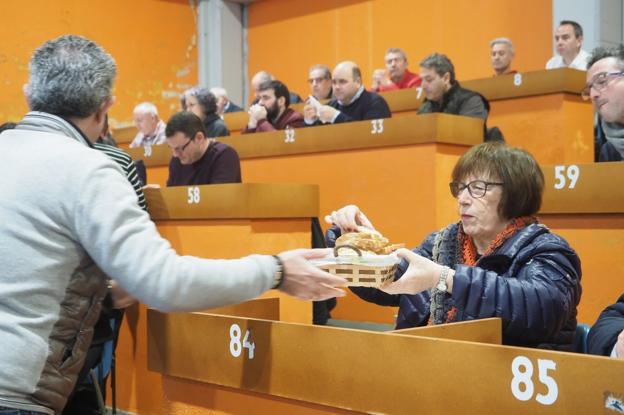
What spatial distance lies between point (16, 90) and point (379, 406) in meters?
8.24

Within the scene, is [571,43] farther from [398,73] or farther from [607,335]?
[607,335]

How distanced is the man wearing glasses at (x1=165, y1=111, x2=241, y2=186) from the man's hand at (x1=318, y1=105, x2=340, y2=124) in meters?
0.89

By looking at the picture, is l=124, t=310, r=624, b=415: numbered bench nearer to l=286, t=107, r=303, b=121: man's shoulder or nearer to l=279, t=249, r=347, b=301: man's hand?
l=279, t=249, r=347, b=301: man's hand

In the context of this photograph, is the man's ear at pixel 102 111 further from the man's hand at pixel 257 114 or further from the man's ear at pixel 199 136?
the man's hand at pixel 257 114

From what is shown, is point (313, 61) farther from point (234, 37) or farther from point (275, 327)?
point (275, 327)

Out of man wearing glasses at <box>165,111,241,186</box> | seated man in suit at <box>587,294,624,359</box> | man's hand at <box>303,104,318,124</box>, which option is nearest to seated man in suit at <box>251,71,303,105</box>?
man's hand at <box>303,104,318,124</box>

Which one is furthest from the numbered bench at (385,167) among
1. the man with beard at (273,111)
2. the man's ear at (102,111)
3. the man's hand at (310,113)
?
the man's ear at (102,111)

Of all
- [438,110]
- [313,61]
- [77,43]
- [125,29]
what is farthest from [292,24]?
[77,43]

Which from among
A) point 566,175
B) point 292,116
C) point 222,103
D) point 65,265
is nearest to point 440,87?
point 292,116

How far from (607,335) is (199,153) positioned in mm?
3380

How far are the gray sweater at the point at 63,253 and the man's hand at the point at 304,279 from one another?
149mm

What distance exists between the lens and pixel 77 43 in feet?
5.49

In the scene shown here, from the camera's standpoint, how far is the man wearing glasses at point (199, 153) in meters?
4.87

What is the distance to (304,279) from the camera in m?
1.71
